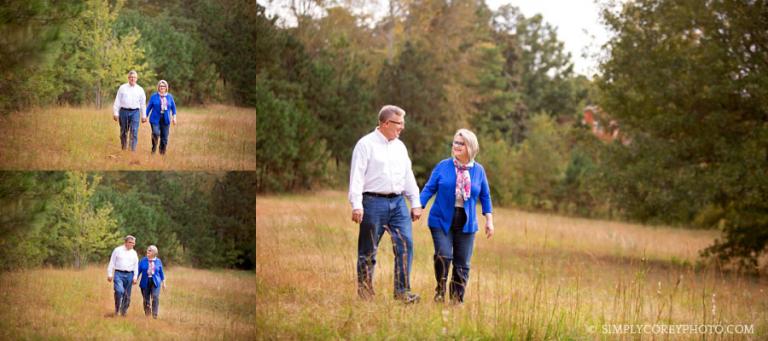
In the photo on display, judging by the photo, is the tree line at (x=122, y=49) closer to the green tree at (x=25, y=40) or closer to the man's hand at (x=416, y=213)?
the green tree at (x=25, y=40)

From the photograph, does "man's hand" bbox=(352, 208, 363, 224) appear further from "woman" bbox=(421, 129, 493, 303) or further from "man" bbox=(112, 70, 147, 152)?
"man" bbox=(112, 70, 147, 152)

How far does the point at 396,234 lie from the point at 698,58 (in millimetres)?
9004

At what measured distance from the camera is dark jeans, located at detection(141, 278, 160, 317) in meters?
5.06

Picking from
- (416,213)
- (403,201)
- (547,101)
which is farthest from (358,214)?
(547,101)

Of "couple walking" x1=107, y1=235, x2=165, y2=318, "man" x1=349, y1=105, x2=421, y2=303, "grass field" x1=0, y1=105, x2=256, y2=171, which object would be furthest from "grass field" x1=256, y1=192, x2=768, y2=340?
"grass field" x1=0, y1=105, x2=256, y2=171

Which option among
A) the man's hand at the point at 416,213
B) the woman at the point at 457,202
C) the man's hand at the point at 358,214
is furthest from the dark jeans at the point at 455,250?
the man's hand at the point at 358,214

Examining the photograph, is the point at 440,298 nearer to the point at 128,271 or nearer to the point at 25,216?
the point at 128,271

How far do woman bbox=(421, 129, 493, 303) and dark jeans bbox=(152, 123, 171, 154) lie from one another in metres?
1.75

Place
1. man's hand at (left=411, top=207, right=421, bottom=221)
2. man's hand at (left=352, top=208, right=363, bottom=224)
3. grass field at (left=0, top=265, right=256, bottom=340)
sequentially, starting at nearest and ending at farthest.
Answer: grass field at (left=0, top=265, right=256, bottom=340) → man's hand at (left=352, top=208, right=363, bottom=224) → man's hand at (left=411, top=207, right=421, bottom=221)

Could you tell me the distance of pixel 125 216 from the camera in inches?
196

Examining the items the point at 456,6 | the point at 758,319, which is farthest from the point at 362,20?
the point at 758,319

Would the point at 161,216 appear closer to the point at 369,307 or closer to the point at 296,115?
the point at 369,307

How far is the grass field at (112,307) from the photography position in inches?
190

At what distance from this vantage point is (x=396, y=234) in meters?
5.91
